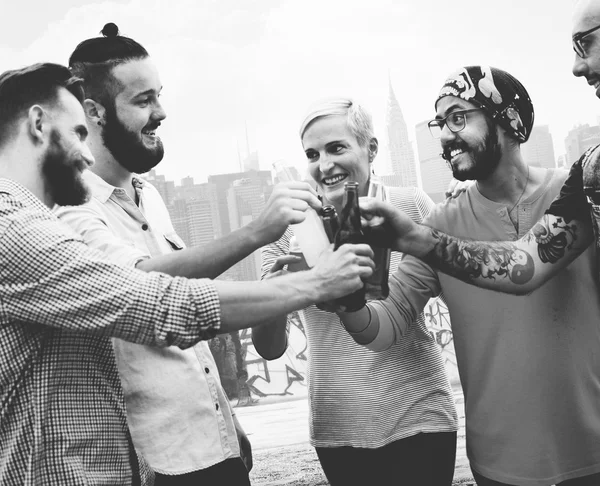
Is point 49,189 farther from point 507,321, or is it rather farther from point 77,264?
point 507,321

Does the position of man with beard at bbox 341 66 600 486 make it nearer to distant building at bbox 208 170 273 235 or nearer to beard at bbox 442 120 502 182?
beard at bbox 442 120 502 182

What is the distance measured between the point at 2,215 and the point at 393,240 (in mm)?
1176

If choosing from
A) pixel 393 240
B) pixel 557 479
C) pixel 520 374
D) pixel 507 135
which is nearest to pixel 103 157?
pixel 393 240

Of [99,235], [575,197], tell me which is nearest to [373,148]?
[575,197]

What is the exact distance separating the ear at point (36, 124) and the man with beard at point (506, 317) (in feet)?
3.21

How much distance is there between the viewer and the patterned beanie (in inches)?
93.0

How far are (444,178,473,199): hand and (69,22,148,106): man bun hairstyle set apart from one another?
1387 millimetres

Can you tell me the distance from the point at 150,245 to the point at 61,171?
0.67 meters

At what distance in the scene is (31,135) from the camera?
1763 mm

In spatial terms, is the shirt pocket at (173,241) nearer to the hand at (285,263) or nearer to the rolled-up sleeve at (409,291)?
the hand at (285,263)

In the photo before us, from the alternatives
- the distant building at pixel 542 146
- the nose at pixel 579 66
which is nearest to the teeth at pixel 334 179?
the nose at pixel 579 66

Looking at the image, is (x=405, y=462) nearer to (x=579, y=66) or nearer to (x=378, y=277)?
(x=378, y=277)

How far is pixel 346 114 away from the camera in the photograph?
2.54m

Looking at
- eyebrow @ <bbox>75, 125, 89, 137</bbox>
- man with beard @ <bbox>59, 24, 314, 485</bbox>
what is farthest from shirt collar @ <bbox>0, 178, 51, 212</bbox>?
man with beard @ <bbox>59, 24, 314, 485</bbox>
